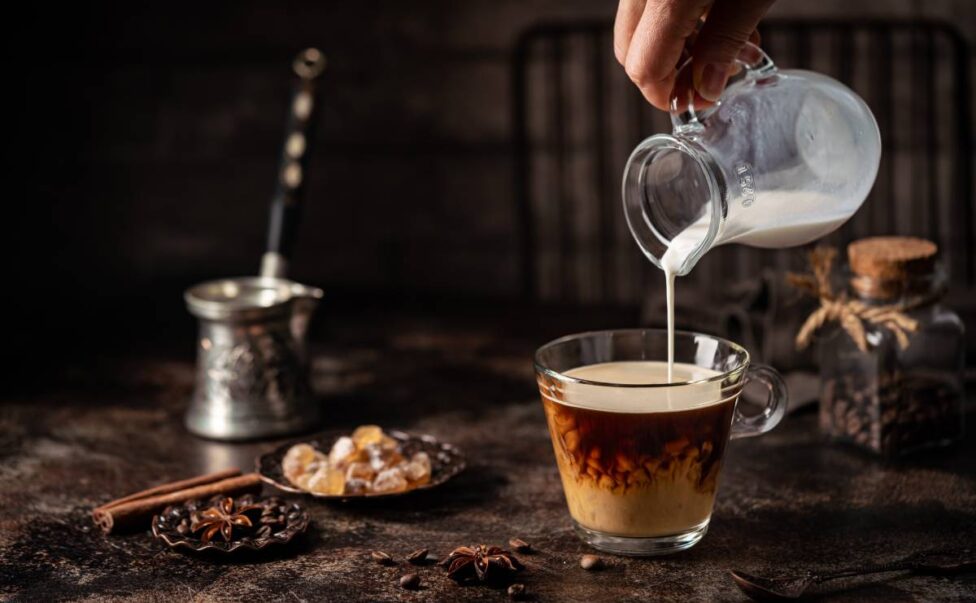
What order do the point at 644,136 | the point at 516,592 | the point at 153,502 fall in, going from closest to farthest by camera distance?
the point at 516,592 < the point at 153,502 < the point at 644,136

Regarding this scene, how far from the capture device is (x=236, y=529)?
1.33 m

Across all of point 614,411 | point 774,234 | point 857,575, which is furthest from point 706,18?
point 857,575

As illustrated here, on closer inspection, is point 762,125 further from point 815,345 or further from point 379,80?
point 379,80

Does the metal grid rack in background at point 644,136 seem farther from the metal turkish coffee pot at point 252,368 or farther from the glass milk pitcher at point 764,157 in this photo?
the glass milk pitcher at point 764,157

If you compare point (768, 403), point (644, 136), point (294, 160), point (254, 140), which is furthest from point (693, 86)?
point (254, 140)

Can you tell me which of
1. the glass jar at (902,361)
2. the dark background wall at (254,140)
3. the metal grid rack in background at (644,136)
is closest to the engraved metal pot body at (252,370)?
the glass jar at (902,361)

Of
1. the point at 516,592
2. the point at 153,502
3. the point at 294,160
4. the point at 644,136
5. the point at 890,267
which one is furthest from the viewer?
the point at 644,136

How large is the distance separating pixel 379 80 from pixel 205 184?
23.1 inches

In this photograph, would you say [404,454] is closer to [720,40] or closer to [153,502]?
[153,502]

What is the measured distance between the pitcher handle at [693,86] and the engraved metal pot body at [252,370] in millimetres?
660

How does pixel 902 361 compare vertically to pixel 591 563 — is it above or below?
above

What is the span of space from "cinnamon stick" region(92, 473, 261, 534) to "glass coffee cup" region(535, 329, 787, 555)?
43cm

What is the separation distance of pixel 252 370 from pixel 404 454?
0.30 metres

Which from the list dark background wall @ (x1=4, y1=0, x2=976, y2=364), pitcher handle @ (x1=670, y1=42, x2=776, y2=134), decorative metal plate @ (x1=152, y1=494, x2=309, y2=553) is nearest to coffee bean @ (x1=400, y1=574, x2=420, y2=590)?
decorative metal plate @ (x1=152, y1=494, x2=309, y2=553)
